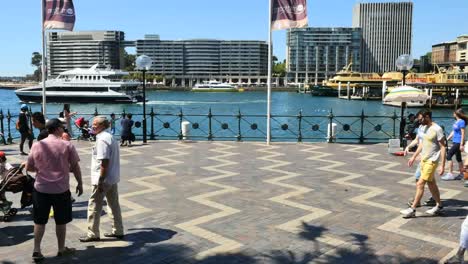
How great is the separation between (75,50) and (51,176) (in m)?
183

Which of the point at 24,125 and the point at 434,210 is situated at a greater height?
the point at 24,125

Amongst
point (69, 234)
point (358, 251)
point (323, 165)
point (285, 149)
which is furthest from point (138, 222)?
point (285, 149)

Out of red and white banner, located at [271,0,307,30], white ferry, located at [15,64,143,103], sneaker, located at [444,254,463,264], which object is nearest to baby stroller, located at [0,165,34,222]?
sneaker, located at [444,254,463,264]

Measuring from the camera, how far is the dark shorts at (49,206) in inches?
203

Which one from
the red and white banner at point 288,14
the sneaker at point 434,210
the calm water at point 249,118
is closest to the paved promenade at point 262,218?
the sneaker at point 434,210

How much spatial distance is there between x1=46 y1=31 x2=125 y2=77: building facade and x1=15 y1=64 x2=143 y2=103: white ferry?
102m

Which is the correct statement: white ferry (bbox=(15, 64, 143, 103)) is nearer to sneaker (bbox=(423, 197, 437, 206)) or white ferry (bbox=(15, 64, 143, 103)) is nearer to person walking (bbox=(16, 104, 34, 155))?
person walking (bbox=(16, 104, 34, 155))

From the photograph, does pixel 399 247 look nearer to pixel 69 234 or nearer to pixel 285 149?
pixel 69 234

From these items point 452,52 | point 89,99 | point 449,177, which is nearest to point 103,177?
point 449,177

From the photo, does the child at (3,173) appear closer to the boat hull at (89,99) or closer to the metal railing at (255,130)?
the metal railing at (255,130)

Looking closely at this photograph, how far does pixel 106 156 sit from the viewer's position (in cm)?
568

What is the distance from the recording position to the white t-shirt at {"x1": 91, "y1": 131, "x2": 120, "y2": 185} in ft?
18.6

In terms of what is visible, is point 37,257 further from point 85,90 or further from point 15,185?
point 85,90

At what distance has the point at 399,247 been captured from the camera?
5.98 meters
